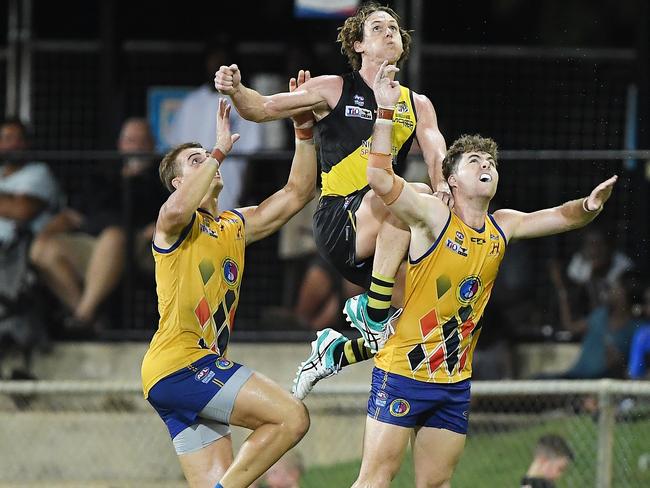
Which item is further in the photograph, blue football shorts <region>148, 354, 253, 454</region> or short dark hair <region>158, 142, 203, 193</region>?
short dark hair <region>158, 142, 203, 193</region>

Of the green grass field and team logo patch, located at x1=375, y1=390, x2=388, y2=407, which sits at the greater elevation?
team logo patch, located at x1=375, y1=390, x2=388, y2=407

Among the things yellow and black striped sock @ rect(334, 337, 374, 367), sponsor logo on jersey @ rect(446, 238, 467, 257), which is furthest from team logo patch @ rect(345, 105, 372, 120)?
yellow and black striped sock @ rect(334, 337, 374, 367)

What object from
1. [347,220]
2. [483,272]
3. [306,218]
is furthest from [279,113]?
[306,218]

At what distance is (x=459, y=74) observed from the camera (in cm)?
1376

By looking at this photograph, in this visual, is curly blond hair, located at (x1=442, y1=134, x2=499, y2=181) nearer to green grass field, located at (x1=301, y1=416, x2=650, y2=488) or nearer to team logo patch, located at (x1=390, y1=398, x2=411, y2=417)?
team logo patch, located at (x1=390, y1=398, x2=411, y2=417)

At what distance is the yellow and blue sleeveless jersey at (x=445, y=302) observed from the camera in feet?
27.5

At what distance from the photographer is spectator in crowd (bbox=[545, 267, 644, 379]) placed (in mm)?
12188

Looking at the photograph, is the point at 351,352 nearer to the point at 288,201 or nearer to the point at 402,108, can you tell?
the point at 288,201

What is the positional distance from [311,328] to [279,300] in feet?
1.15

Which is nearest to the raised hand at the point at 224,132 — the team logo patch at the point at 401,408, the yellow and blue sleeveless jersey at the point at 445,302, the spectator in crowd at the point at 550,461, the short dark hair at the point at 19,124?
the yellow and blue sleeveless jersey at the point at 445,302

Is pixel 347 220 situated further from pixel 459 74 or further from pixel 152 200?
pixel 459 74

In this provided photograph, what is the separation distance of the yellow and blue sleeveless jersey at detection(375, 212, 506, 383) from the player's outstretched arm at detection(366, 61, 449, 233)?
322mm

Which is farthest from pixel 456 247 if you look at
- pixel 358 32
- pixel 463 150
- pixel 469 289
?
pixel 358 32

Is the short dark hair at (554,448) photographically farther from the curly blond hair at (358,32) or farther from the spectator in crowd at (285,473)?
the curly blond hair at (358,32)
